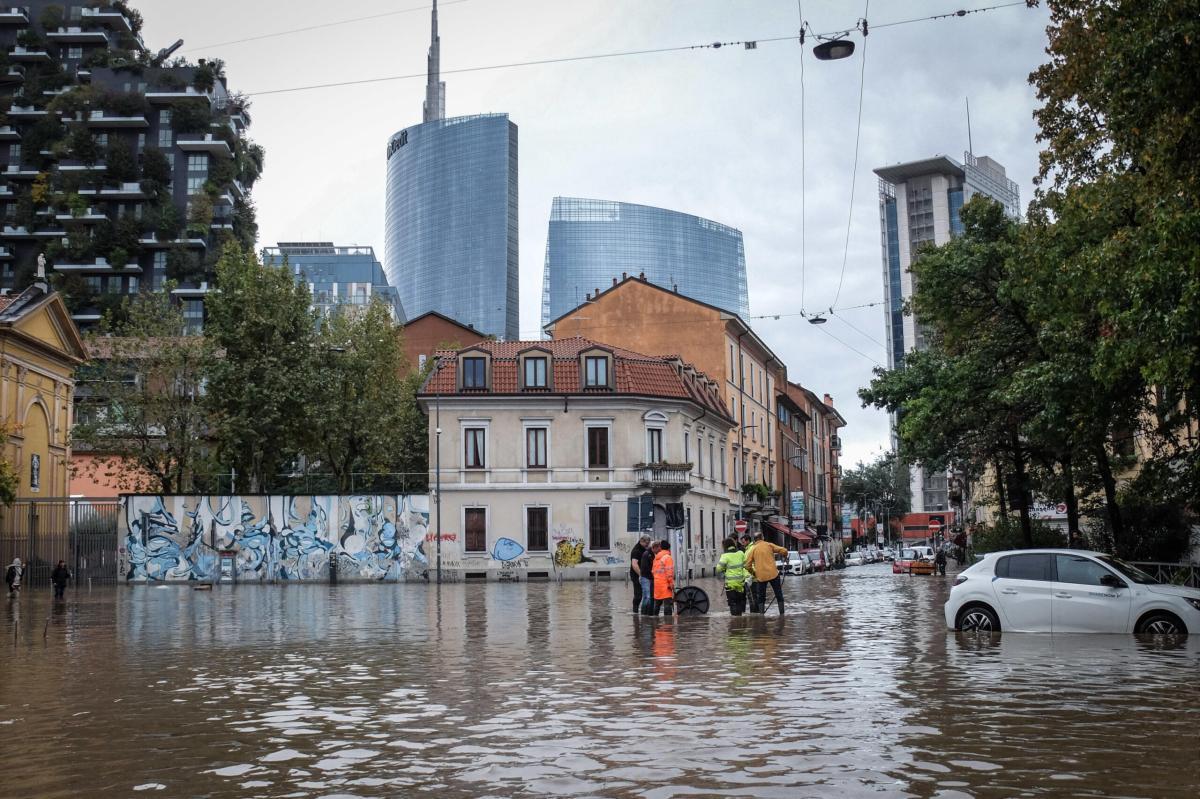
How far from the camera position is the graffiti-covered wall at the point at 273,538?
156 ft

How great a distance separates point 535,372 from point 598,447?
462 centimetres

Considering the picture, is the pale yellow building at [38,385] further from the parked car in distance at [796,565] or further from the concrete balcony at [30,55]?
the concrete balcony at [30,55]

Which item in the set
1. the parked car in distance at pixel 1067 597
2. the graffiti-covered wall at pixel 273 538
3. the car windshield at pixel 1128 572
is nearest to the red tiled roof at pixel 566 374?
the graffiti-covered wall at pixel 273 538

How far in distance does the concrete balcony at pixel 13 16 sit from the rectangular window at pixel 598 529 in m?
81.3

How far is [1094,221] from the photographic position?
20.2 m

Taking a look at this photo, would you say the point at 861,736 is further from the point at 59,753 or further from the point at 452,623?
the point at 452,623

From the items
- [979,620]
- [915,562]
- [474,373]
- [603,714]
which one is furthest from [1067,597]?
[915,562]

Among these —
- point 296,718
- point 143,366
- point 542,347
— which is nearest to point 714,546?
point 542,347

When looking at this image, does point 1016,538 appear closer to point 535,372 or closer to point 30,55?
point 535,372

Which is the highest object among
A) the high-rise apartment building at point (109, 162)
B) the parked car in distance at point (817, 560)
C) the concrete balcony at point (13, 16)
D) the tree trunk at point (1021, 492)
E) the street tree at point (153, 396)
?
the concrete balcony at point (13, 16)

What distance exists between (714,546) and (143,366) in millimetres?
30011

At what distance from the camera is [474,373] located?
51.4m

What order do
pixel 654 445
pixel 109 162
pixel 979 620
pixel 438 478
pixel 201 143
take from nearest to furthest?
pixel 979 620, pixel 438 478, pixel 654 445, pixel 109 162, pixel 201 143

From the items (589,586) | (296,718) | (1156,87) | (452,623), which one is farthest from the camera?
(589,586)
